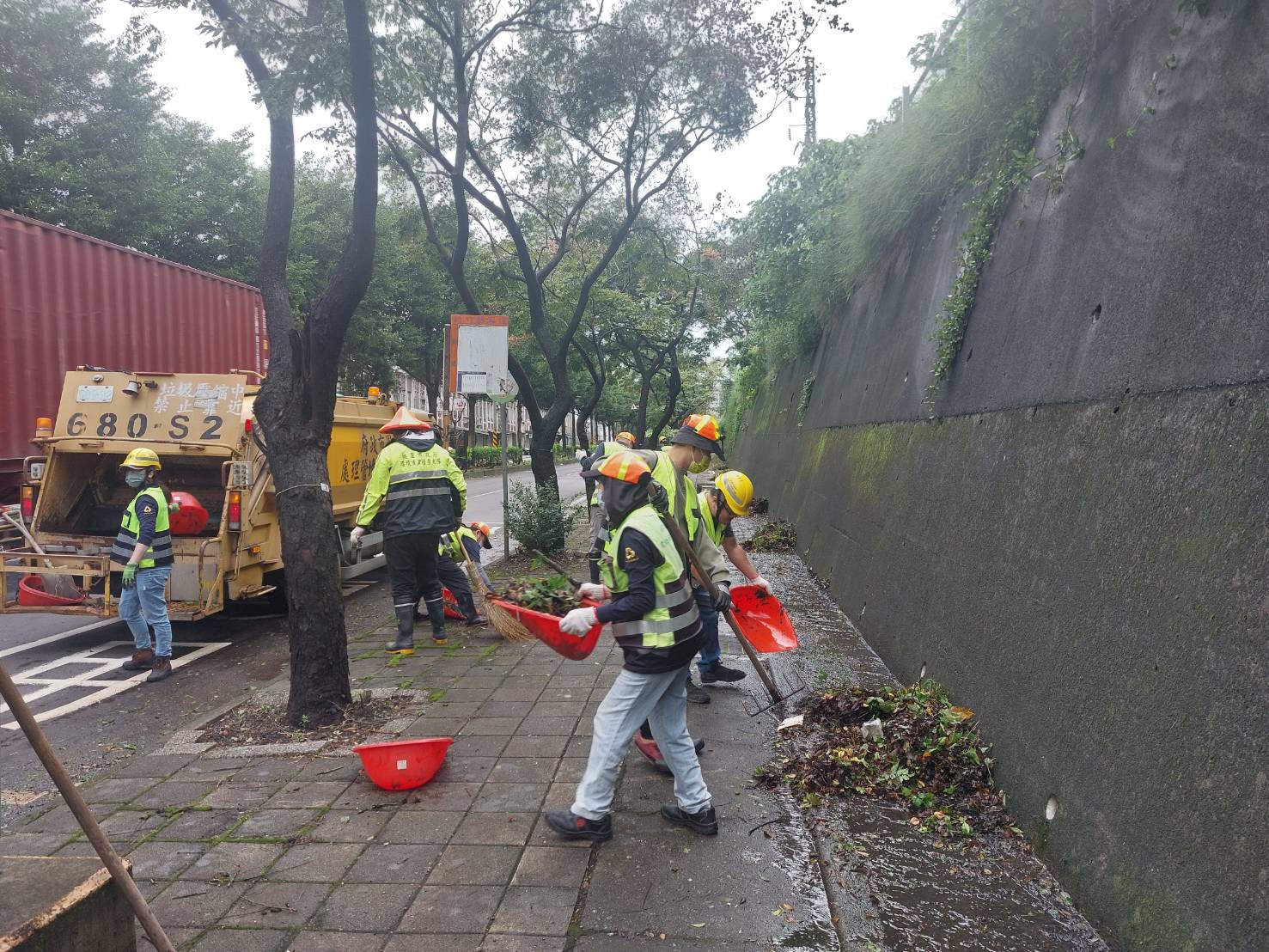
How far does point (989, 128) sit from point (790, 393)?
11.1 meters

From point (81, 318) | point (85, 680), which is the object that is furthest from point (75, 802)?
point (81, 318)

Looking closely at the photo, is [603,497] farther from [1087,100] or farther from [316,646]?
[1087,100]

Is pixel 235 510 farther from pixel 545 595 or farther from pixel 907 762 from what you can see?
pixel 907 762

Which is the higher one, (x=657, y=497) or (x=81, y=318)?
(x=81, y=318)

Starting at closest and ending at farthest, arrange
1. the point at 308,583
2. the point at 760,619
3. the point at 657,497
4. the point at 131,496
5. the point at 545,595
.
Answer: the point at 657,497, the point at 308,583, the point at 760,619, the point at 545,595, the point at 131,496

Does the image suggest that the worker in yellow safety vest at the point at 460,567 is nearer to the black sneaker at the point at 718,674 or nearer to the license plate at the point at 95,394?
the black sneaker at the point at 718,674

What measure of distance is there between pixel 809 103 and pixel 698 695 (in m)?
12.8

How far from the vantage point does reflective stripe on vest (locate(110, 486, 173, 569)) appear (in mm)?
6137

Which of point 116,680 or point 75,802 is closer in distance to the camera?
point 75,802

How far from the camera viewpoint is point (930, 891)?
2990 mm

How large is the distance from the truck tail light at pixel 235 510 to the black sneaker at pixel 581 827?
4829 mm

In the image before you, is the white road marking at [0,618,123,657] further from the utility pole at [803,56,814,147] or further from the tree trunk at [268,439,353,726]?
the utility pole at [803,56,814,147]

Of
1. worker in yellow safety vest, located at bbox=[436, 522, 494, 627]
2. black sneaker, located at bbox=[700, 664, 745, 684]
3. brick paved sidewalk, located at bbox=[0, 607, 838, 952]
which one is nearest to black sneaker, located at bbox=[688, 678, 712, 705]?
black sneaker, located at bbox=[700, 664, 745, 684]

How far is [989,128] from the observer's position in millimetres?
5898
